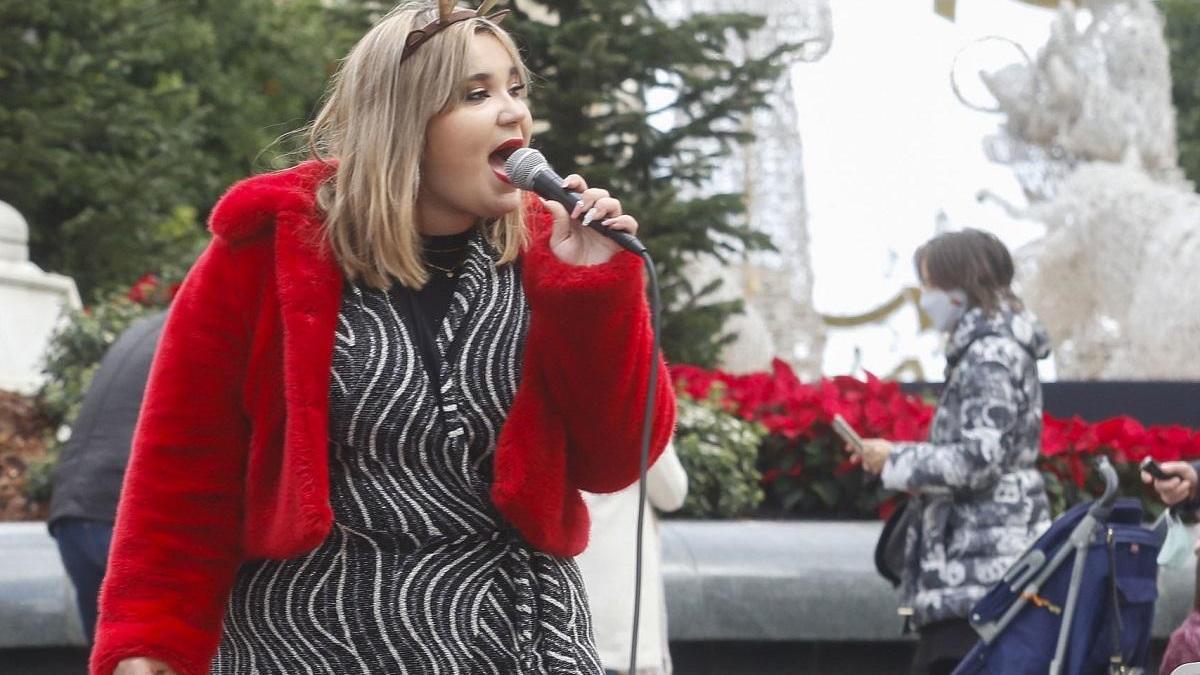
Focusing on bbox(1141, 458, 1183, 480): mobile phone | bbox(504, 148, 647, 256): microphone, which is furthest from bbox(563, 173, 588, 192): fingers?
bbox(1141, 458, 1183, 480): mobile phone

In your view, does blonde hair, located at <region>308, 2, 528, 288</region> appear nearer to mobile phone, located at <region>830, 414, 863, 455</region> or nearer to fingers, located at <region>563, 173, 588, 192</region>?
fingers, located at <region>563, 173, 588, 192</region>

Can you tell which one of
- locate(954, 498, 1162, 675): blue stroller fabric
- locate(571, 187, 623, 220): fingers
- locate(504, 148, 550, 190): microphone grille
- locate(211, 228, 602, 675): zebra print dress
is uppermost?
locate(504, 148, 550, 190): microphone grille

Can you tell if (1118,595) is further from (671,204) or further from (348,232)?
(671,204)

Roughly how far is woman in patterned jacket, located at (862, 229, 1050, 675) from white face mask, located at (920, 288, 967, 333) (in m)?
0.01

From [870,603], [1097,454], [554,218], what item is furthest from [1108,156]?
[554,218]

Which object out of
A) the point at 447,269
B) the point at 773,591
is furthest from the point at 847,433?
the point at 447,269

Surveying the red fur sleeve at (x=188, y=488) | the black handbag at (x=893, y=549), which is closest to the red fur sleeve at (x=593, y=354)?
the red fur sleeve at (x=188, y=488)

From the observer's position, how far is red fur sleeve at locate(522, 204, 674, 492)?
2.67 m

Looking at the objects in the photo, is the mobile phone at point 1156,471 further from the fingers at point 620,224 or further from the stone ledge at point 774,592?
the fingers at point 620,224

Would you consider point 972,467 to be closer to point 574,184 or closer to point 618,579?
point 618,579

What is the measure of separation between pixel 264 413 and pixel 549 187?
0.55 meters

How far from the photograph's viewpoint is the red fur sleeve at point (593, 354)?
2.67 metres

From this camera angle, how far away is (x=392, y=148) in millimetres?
2822

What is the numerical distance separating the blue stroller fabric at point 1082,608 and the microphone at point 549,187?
2.81 m
